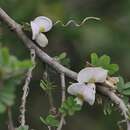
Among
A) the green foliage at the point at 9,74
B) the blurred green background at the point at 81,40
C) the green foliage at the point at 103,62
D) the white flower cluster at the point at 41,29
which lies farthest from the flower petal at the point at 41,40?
the blurred green background at the point at 81,40

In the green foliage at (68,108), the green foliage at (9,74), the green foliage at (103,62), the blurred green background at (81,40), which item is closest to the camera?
the green foliage at (9,74)

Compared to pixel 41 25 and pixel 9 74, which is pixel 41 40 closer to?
pixel 41 25

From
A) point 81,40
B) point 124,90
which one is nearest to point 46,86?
point 124,90

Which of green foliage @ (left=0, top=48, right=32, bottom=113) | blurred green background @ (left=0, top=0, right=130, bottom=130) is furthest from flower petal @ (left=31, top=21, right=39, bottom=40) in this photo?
blurred green background @ (left=0, top=0, right=130, bottom=130)

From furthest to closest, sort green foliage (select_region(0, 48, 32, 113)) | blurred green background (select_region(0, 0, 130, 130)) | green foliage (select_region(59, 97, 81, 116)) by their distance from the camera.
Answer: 1. blurred green background (select_region(0, 0, 130, 130))
2. green foliage (select_region(59, 97, 81, 116))
3. green foliage (select_region(0, 48, 32, 113))

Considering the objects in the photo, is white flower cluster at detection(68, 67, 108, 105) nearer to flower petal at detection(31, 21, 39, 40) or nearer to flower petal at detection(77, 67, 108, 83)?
flower petal at detection(77, 67, 108, 83)

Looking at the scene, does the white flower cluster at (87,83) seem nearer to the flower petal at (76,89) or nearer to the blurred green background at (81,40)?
the flower petal at (76,89)
